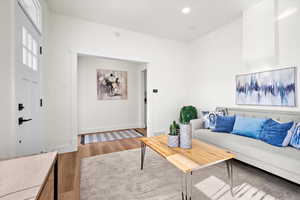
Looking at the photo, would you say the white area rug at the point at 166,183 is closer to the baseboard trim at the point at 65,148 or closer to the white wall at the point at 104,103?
the baseboard trim at the point at 65,148

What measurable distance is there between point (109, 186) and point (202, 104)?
3.01 meters

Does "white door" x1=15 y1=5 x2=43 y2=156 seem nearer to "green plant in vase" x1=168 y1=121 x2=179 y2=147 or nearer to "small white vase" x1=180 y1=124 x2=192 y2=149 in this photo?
"green plant in vase" x1=168 y1=121 x2=179 y2=147

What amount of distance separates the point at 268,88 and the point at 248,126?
2.61ft

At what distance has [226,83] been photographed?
3090 millimetres

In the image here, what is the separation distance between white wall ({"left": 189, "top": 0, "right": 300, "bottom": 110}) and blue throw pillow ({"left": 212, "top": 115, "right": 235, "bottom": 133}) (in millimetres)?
542

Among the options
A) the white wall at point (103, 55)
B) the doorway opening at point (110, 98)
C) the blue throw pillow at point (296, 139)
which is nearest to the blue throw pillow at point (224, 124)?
the blue throw pillow at point (296, 139)

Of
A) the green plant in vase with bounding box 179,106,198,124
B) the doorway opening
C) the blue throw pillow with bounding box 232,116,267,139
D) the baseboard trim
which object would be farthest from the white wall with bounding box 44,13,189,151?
the blue throw pillow with bounding box 232,116,267,139

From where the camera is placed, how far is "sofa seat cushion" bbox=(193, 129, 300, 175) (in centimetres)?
151

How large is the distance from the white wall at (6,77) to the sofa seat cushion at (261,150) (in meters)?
2.74

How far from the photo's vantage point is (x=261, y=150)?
1.75 m

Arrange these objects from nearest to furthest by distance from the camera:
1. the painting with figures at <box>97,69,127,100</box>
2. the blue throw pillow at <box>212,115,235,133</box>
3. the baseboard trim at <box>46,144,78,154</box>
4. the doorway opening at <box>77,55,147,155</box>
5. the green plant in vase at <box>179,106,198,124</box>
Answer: the blue throw pillow at <box>212,115,235,133</box>, the baseboard trim at <box>46,144,78,154</box>, the green plant in vase at <box>179,106,198,124</box>, the doorway opening at <box>77,55,147,155</box>, the painting with figures at <box>97,69,127,100</box>

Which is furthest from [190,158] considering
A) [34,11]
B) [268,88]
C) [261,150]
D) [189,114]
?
[34,11]

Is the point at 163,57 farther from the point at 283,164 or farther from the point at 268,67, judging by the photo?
the point at 283,164

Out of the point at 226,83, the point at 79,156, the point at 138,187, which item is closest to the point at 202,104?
the point at 226,83
